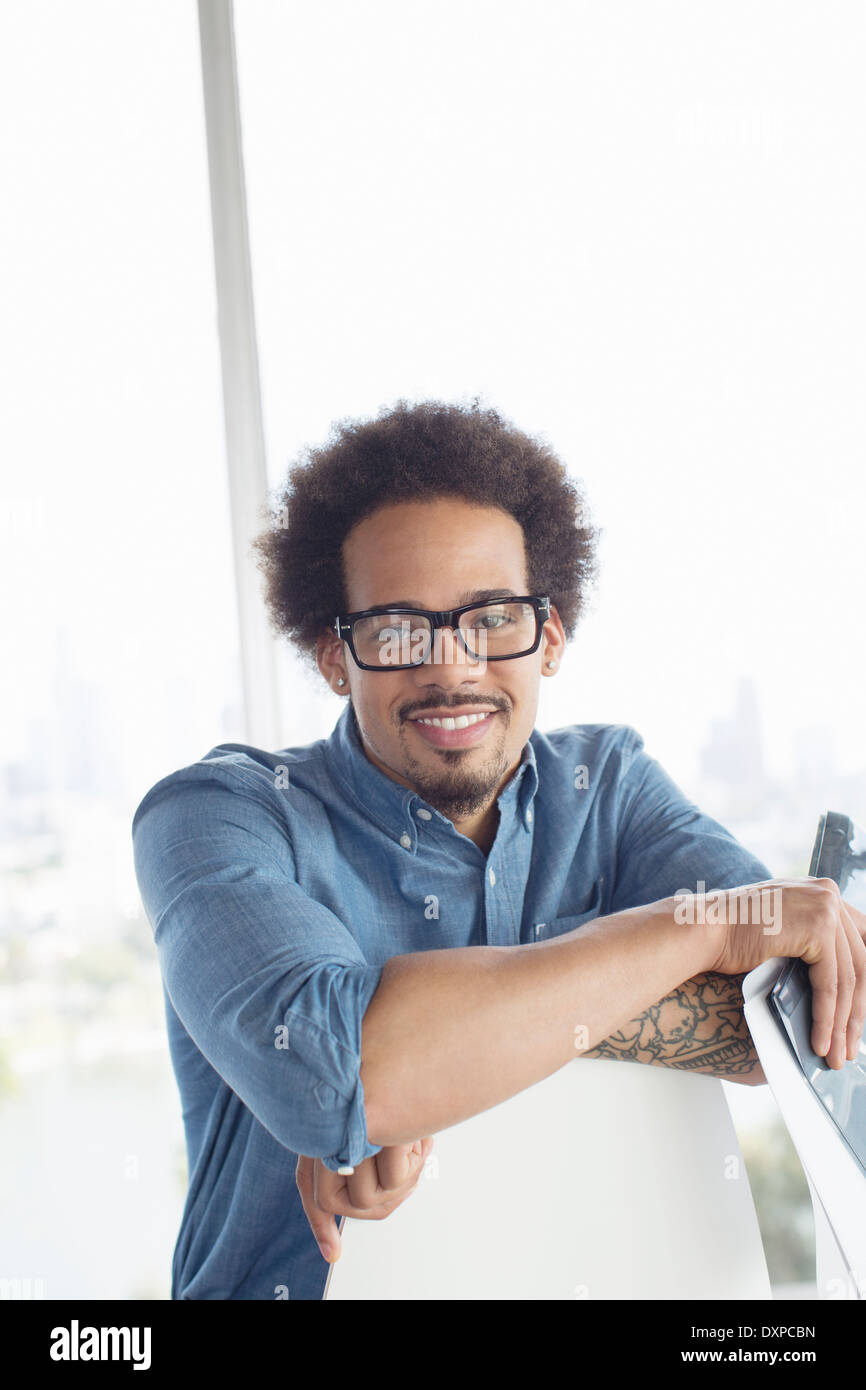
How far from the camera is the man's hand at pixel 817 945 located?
1.10 metres

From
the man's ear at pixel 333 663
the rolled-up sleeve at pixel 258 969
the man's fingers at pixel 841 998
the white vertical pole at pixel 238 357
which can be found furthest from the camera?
the white vertical pole at pixel 238 357

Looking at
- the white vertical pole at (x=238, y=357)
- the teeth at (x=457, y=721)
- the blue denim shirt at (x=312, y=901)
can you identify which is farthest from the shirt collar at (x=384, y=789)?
the white vertical pole at (x=238, y=357)

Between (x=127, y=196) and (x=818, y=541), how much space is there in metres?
1.77

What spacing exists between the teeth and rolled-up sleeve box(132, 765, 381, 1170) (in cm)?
28

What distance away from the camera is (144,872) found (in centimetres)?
128

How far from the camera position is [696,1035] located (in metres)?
1.16

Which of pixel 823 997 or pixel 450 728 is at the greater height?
pixel 450 728

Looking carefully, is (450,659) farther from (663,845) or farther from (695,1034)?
(695,1034)

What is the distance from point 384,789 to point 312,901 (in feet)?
1.00

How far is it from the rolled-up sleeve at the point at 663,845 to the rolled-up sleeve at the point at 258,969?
1.73 feet

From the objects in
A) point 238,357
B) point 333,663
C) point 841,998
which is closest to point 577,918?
point 841,998

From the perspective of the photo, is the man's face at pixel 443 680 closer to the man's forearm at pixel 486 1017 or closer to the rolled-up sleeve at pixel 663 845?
the rolled-up sleeve at pixel 663 845

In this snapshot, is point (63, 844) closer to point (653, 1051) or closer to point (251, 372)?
point (251, 372)
